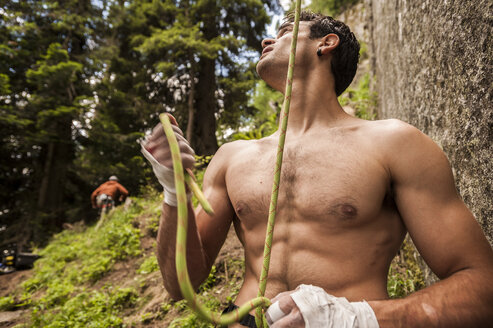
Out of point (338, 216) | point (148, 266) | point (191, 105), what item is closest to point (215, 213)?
point (338, 216)

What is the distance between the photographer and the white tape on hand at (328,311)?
0.99m

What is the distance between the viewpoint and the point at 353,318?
1014mm

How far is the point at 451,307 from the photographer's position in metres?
1.04

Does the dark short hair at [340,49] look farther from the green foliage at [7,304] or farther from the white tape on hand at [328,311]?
the green foliage at [7,304]

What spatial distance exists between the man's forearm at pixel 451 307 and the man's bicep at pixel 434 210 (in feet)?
0.23

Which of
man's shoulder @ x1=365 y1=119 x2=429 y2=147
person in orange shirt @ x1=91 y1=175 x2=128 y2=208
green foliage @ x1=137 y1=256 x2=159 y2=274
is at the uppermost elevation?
man's shoulder @ x1=365 y1=119 x2=429 y2=147

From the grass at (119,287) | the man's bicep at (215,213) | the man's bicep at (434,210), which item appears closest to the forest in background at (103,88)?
the grass at (119,287)

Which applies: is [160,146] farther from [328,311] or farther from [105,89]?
[105,89]

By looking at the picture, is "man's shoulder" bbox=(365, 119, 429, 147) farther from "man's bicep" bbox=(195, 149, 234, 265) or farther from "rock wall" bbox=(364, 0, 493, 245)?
"man's bicep" bbox=(195, 149, 234, 265)

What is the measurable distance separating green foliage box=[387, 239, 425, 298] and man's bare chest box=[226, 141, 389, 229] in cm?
200

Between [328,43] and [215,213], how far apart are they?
4.38ft

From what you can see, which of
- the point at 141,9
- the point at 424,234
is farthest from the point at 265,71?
the point at 141,9

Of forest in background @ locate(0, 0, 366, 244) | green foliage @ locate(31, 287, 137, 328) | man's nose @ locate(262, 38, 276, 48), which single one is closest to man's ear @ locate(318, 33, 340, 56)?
man's nose @ locate(262, 38, 276, 48)

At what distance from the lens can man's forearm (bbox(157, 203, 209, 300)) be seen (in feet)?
4.14
